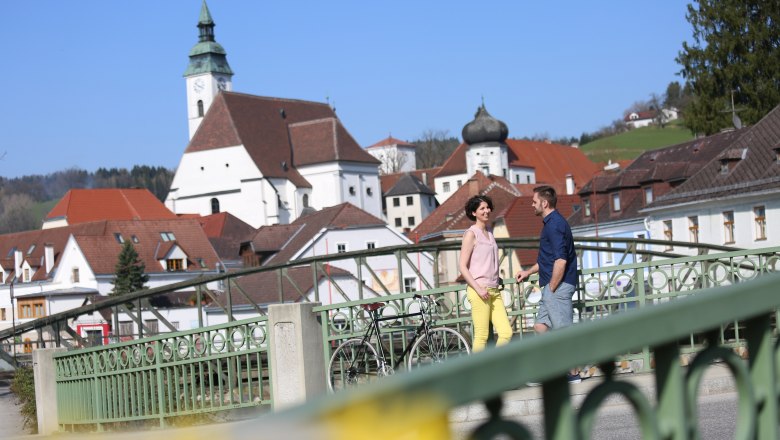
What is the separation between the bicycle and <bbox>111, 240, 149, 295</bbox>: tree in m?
80.0

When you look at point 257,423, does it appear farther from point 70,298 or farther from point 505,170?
point 505,170

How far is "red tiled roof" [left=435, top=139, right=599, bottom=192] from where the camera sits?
6230 inches

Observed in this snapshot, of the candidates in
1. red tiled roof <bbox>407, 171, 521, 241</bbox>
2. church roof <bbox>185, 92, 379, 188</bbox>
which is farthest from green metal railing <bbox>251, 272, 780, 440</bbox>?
church roof <bbox>185, 92, 379, 188</bbox>

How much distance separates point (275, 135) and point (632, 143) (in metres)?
67.5

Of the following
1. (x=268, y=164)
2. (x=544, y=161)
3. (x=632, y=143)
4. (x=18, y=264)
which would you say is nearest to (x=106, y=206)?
(x=268, y=164)

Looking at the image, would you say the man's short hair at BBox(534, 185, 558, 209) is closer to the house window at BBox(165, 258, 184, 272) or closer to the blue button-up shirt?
the blue button-up shirt

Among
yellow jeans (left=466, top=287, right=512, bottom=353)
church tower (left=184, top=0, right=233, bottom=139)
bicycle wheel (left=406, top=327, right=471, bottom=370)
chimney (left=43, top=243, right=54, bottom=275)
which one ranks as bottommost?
bicycle wheel (left=406, top=327, right=471, bottom=370)

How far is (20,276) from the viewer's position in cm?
10338

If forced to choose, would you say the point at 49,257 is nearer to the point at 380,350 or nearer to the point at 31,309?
the point at 31,309

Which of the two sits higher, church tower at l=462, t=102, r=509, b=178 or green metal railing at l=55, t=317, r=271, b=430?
church tower at l=462, t=102, r=509, b=178

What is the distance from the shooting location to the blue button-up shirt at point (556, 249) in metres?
10.4

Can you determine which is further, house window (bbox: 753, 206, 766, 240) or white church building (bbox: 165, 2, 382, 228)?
white church building (bbox: 165, 2, 382, 228)

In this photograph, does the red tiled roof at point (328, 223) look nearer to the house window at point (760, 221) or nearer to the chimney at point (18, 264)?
the chimney at point (18, 264)

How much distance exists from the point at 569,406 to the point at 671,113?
667 feet
